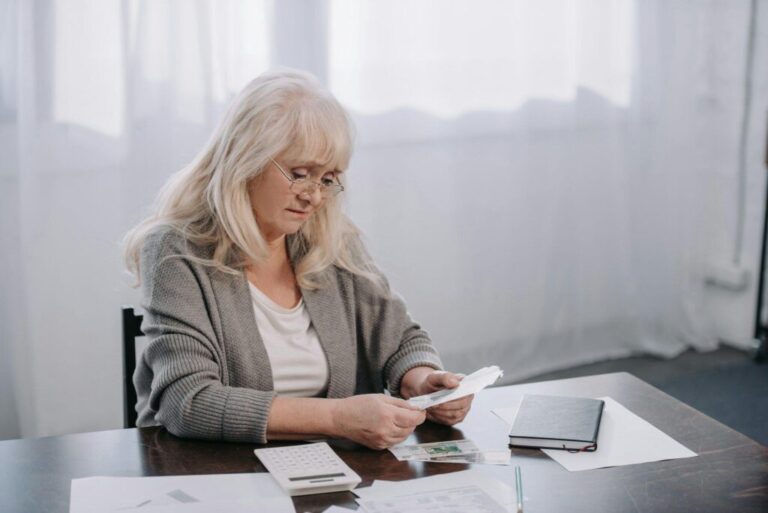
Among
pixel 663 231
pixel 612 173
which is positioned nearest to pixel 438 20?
pixel 612 173

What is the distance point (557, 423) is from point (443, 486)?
11.9 inches

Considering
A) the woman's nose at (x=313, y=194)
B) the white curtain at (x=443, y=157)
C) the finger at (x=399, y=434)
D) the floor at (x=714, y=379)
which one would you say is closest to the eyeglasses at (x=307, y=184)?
the woman's nose at (x=313, y=194)

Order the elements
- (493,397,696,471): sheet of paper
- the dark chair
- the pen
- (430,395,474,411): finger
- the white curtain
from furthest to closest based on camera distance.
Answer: the white curtain
the dark chair
(430,395,474,411): finger
(493,397,696,471): sheet of paper
the pen

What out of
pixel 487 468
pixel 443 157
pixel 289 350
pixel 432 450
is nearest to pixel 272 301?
pixel 289 350

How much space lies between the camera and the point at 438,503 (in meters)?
1.53

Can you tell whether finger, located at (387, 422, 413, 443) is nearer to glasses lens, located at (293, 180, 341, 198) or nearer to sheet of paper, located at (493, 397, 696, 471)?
sheet of paper, located at (493, 397, 696, 471)

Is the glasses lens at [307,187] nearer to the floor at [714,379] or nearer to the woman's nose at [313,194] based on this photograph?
the woman's nose at [313,194]

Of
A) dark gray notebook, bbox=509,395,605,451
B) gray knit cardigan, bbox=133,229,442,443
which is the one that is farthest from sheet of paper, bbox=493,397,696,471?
gray knit cardigan, bbox=133,229,442,443

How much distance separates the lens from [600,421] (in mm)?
1831

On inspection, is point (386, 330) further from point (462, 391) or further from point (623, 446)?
point (623, 446)

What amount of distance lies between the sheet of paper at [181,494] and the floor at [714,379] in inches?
97.5

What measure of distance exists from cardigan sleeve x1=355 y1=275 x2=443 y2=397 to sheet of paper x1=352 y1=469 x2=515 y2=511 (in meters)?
0.49

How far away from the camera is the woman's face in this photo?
1.94 metres

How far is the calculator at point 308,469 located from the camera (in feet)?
5.12
